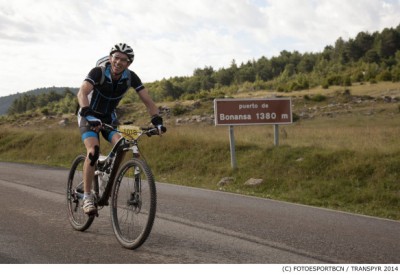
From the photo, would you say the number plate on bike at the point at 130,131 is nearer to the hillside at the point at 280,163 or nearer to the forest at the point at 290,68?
the hillside at the point at 280,163

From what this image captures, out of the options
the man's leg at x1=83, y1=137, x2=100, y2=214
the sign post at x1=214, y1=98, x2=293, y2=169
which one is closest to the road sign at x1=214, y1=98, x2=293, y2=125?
the sign post at x1=214, y1=98, x2=293, y2=169

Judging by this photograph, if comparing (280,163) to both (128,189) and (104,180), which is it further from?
(128,189)

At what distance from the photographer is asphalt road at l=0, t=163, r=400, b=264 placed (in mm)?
5352

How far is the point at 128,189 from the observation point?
5.79 meters

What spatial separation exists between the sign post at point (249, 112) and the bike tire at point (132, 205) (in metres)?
9.38

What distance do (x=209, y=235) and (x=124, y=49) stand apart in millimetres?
2651

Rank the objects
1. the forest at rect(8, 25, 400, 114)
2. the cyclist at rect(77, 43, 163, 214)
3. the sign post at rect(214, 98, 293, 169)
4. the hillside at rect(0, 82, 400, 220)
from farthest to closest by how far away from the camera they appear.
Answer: the forest at rect(8, 25, 400, 114)
the sign post at rect(214, 98, 293, 169)
the hillside at rect(0, 82, 400, 220)
the cyclist at rect(77, 43, 163, 214)

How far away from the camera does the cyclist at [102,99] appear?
6016mm

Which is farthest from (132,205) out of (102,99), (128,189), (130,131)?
(102,99)

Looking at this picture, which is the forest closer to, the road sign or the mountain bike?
the road sign

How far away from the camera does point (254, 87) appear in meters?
107

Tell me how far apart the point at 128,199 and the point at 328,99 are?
4806cm

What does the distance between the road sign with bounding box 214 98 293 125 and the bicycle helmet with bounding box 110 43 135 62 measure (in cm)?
908

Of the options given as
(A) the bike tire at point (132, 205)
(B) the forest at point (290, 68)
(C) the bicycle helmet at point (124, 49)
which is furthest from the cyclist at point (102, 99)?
(B) the forest at point (290, 68)
